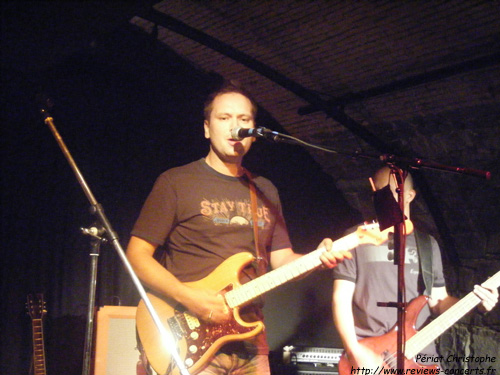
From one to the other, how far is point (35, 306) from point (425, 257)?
108 inches

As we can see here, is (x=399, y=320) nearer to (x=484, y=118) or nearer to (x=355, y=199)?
(x=484, y=118)

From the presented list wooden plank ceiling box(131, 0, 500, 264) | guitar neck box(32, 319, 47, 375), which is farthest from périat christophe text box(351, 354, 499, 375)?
guitar neck box(32, 319, 47, 375)

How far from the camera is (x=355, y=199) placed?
5883mm

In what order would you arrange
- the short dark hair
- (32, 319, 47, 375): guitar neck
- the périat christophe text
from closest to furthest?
the short dark hair → the périat christophe text → (32, 319, 47, 375): guitar neck

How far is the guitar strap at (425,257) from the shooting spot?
389 centimetres

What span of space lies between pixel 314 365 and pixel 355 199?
2090 mm

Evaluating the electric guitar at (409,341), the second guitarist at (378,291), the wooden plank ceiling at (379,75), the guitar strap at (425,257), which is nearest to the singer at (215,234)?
the second guitarist at (378,291)

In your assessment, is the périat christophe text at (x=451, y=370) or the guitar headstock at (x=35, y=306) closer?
the périat christophe text at (x=451, y=370)

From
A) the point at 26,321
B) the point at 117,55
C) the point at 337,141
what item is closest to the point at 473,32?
the point at 337,141

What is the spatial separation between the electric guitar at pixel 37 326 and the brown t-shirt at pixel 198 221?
1311mm

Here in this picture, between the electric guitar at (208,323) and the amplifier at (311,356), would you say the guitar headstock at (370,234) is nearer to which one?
the electric guitar at (208,323)

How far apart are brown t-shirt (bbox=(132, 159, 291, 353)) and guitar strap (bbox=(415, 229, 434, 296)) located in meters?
1.40

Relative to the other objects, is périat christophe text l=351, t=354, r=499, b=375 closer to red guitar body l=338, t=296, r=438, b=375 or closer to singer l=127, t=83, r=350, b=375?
red guitar body l=338, t=296, r=438, b=375

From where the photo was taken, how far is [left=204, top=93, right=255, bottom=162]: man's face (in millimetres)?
3168
